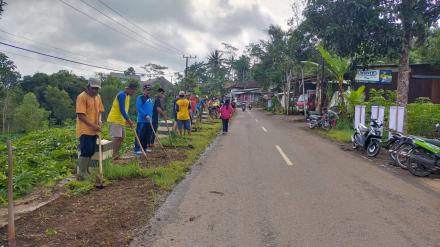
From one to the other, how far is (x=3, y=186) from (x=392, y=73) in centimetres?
2623

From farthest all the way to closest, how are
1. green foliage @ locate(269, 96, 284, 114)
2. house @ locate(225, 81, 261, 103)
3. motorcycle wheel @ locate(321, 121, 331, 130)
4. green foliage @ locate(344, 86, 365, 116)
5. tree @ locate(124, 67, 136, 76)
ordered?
house @ locate(225, 81, 261, 103)
tree @ locate(124, 67, 136, 76)
green foliage @ locate(269, 96, 284, 114)
motorcycle wheel @ locate(321, 121, 331, 130)
green foliage @ locate(344, 86, 365, 116)

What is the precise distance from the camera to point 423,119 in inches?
572

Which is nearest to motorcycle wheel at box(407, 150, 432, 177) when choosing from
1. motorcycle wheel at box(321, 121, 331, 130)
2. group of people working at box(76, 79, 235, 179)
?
group of people working at box(76, 79, 235, 179)

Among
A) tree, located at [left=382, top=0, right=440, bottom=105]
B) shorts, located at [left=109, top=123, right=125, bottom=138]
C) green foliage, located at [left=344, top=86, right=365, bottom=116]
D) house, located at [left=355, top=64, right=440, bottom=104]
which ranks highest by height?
tree, located at [left=382, top=0, right=440, bottom=105]

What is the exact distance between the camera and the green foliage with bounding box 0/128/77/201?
6738 millimetres

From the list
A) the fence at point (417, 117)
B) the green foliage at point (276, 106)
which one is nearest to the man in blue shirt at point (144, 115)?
the fence at point (417, 117)

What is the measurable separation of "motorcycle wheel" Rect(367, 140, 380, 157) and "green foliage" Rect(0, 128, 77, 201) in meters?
8.43

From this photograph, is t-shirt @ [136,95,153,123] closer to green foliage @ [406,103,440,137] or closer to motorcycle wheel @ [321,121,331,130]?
green foliage @ [406,103,440,137]

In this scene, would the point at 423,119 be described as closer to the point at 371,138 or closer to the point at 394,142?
the point at 371,138

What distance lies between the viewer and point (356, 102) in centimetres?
1931

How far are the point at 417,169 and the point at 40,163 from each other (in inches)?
329

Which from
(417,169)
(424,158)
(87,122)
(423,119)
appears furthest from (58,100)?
(424,158)

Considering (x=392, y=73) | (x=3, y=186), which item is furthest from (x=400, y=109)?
(x=392, y=73)

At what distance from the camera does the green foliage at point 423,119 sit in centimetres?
1436
